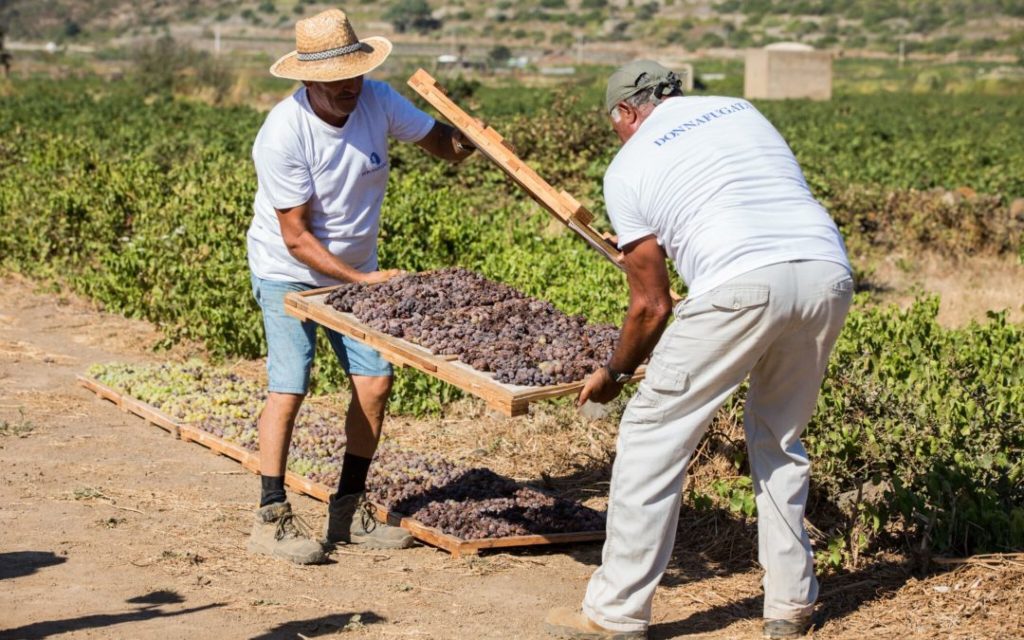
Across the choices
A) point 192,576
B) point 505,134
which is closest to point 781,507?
point 192,576

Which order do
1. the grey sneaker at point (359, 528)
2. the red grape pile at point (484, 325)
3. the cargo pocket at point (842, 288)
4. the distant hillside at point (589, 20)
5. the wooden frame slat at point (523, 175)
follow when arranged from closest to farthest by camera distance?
the cargo pocket at point (842, 288), the red grape pile at point (484, 325), the wooden frame slat at point (523, 175), the grey sneaker at point (359, 528), the distant hillside at point (589, 20)

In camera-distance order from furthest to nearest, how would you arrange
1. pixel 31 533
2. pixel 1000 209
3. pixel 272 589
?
pixel 1000 209
pixel 31 533
pixel 272 589

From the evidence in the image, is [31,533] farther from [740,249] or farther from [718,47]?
[718,47]

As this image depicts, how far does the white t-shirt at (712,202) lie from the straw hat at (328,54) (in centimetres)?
138

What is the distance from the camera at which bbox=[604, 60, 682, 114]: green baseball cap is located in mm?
4418

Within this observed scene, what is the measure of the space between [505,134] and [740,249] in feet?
45.3

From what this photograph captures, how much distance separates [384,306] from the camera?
5.15 metres

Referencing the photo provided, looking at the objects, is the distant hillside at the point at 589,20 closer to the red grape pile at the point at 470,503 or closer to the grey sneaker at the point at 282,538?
the red grape pile at the point at 470,503

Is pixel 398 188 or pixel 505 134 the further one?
pixel 505 134

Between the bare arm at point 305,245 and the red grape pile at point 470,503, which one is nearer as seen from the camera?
the bare arm at point 305,245

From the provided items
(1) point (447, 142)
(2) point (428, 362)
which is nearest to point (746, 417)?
(2) point (428, 362)

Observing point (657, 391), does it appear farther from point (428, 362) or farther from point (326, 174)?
point (326, 174)

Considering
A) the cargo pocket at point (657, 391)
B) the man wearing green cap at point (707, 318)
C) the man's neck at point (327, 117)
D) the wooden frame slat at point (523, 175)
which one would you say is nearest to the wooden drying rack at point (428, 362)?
the man wearing green cap at point (707, 318)

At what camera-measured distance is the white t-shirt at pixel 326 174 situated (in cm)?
514
